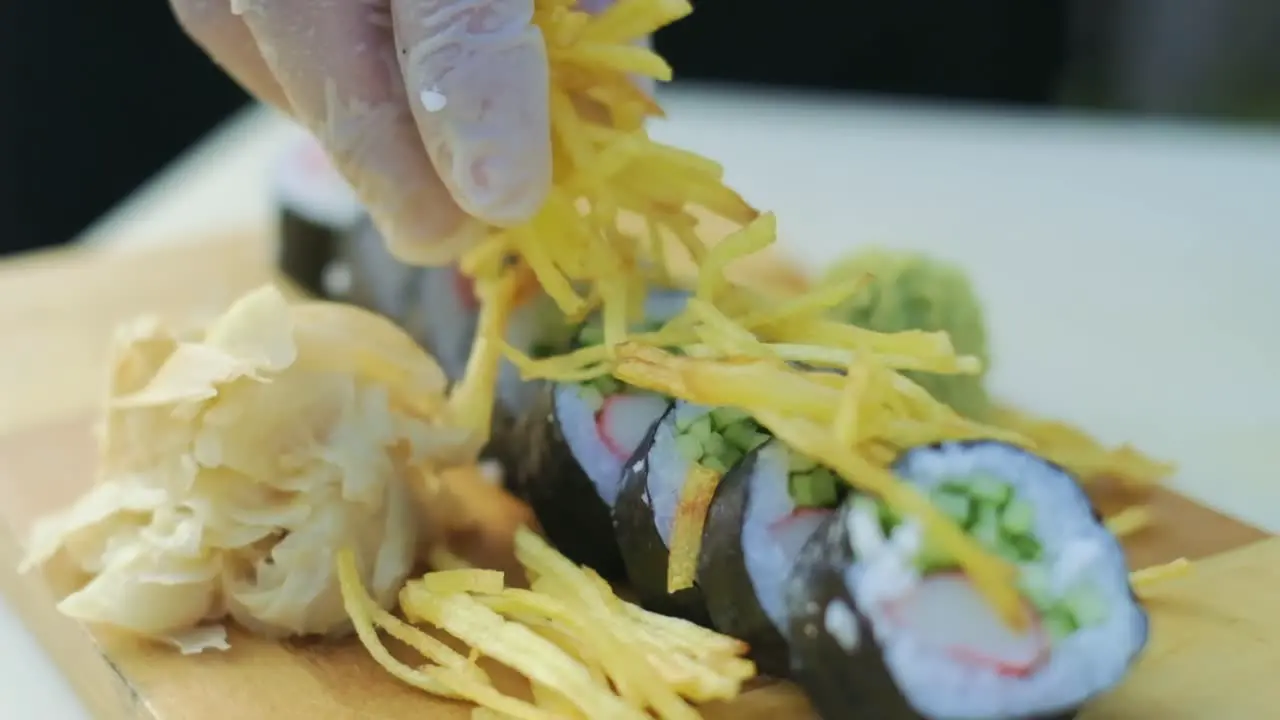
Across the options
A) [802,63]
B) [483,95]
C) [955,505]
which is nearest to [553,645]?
[955,505]

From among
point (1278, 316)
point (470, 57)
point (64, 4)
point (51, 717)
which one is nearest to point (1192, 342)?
point (1278, 316)

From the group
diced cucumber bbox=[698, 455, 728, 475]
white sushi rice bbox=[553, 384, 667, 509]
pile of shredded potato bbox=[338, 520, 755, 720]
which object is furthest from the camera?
white sushi rice bbox=[553, 384, 667, 509]

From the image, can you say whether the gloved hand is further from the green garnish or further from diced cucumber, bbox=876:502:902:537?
Answer: diced cucumber, bbox=876:502:902:537

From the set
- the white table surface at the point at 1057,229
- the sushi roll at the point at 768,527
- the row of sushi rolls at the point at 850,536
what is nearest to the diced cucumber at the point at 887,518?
the row of sushi rolls at the point at 850,536

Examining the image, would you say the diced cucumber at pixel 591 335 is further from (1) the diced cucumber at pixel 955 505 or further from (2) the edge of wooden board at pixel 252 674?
(1) the diced cucumber at pixel 955 505

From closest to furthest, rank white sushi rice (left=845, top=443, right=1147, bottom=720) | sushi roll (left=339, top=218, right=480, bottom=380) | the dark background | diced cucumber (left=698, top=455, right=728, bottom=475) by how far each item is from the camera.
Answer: white sushi rice (left=845, top=443, right=1147, bottom=720) → diced cucumber (left=698, top=455, right=728, bottom=475) → sushi roll (left=339, top=218, right=480, bottom=380) → the dark background

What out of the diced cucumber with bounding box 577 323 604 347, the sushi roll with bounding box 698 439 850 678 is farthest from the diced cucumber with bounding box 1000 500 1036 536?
the diced cucumber with bounding box 577 323 604 347

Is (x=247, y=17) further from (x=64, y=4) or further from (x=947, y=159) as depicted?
(x=64, y=4)
